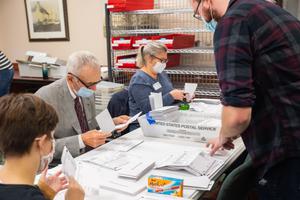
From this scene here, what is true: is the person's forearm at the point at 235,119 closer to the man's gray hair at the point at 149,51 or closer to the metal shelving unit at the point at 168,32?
the man's gray hair at the point at 149,51

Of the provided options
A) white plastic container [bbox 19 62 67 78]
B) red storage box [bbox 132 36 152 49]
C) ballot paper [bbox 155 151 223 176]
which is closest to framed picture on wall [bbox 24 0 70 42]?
white plastic container [bbox 19 62 67 78]

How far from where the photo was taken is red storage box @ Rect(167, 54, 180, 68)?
3.62 m

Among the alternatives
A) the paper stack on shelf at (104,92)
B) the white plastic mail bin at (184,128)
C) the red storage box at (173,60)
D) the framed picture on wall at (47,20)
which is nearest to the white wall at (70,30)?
the framed picture on wall at (47,20)

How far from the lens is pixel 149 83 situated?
9.43ft

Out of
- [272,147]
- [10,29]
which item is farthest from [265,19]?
[10,29]

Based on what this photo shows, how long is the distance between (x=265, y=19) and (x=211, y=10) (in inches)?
9.7

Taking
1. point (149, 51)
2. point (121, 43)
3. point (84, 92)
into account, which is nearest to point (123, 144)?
point (84, 92)

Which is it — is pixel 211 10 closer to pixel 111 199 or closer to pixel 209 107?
pixel 111 199

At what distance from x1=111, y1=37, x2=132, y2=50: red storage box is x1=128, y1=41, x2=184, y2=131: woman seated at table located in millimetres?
532

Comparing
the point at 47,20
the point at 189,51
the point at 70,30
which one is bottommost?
the point at 189,51

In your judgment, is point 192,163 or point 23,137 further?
point 192,163

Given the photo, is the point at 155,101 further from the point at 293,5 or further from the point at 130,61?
the point at 293,5

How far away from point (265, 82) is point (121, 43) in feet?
8.11

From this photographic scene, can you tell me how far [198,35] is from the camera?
148 inches
